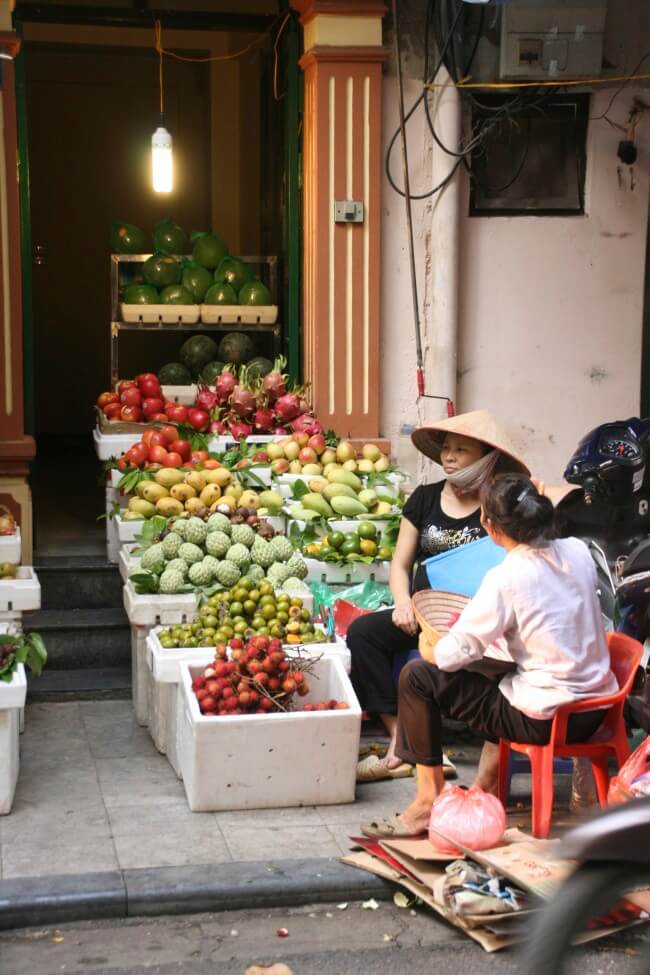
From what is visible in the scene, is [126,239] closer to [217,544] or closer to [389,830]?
[217,544]

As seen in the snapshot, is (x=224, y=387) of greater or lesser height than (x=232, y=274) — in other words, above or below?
below

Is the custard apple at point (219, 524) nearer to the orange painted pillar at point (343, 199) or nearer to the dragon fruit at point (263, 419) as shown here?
the dragon fruit at point (263, 419)

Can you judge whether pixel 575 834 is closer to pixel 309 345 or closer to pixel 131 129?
pixel 309 345

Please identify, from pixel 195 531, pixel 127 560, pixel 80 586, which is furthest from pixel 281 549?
pixel 80 586

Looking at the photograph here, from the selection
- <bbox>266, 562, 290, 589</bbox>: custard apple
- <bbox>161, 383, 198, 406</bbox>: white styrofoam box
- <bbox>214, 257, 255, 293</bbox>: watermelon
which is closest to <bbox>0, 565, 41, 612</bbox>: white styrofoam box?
<bbox>266, 562, 290, 589</bbox>: custard apple

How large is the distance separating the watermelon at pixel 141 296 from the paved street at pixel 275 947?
4.69 meters

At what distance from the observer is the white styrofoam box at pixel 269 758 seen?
18.0 feet

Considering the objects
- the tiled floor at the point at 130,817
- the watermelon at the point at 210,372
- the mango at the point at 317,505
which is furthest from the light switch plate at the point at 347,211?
the tiled floor at the point at 130,817

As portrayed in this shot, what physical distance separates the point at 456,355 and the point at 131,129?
577 cm

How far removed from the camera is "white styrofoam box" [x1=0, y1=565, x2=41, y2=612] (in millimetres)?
6285

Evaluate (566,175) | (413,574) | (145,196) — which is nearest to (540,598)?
(413,574)

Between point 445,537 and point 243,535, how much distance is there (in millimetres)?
1068

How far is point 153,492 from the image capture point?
23.8 ft

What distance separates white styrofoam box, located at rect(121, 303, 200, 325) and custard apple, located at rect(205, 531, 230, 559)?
2291 millimetres
